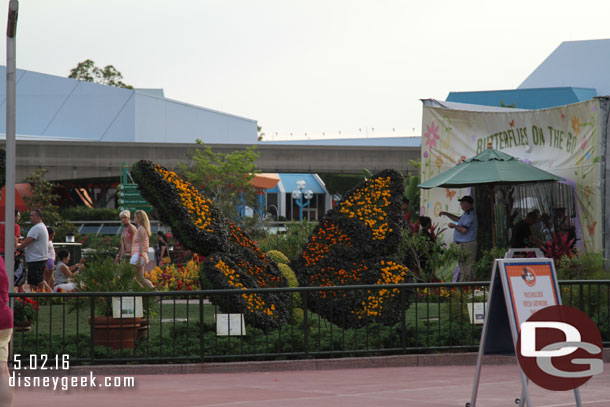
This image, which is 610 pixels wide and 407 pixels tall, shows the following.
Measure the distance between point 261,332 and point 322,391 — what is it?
257 centimetres

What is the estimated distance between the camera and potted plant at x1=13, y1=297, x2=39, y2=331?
11.6m

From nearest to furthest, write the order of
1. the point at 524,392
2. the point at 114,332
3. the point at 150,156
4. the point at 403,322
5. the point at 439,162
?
the point at 524,392
the point at 114,332
the point at 403,322
the point at 439,162
the point at 150,156

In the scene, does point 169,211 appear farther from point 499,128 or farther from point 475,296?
point 499,128

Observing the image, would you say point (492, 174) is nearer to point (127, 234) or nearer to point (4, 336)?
point (127, 234)

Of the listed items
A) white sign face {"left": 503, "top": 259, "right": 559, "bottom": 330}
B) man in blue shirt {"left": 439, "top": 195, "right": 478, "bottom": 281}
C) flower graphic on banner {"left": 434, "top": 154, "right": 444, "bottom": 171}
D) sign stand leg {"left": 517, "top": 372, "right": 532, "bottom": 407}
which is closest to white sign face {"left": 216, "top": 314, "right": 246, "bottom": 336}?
white sign face {"left": 503, "top": 259, "right": 559, "bottom": 330}

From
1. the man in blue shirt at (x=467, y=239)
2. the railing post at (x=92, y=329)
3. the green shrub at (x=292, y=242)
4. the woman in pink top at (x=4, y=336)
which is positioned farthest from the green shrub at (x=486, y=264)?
the woman in pink top at (x=4, y=336)

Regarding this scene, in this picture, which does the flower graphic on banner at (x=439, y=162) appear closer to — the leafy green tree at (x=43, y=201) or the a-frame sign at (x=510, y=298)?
the a-frame sign at (x=510, y=298)

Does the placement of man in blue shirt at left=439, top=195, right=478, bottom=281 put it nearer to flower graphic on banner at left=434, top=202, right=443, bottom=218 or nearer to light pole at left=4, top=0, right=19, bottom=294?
flower graphic on banner at left=434, top=202, right=443, bottom=218

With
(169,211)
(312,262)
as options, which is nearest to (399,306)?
(312,262)

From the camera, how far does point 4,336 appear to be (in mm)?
6984

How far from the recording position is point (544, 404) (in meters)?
8.87

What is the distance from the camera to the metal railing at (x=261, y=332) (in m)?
11.3

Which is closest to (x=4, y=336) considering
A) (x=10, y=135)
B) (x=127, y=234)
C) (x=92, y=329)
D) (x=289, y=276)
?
(x=92, y=329)

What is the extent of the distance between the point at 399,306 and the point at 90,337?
384 cm
